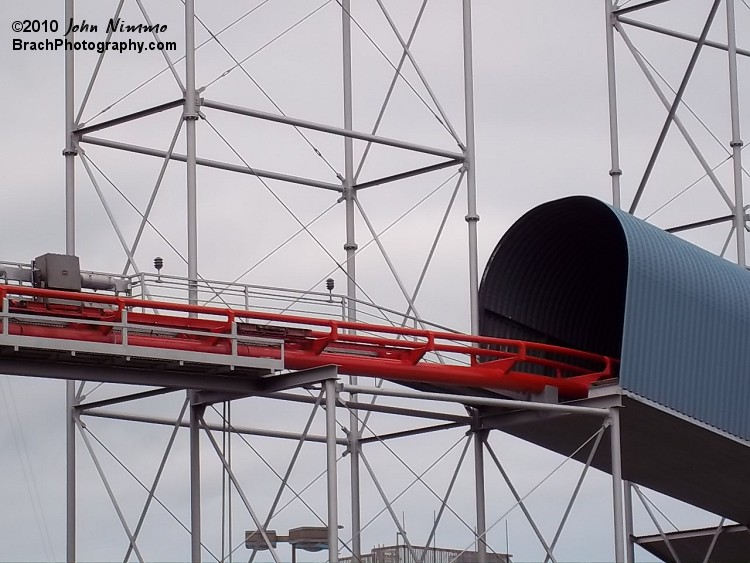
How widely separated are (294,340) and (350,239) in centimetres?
→ 1460

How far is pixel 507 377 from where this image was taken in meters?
46.8

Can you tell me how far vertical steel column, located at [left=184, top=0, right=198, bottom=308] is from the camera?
45.8m

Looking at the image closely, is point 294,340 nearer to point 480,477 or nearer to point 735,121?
point 480,477

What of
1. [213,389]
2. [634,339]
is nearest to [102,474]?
[213,389]

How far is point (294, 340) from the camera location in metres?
42.6

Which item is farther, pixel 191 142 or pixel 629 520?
pixel 629 520

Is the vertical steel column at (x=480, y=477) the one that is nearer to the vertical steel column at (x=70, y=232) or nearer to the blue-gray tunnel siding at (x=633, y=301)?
the blue-gray tunnel siding at (x=633, y=301)

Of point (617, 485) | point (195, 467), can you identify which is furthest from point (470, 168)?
point (195, 467)

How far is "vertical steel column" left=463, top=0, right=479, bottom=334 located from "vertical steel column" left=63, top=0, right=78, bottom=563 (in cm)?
1050

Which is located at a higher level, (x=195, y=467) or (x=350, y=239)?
(x=350, y=239)

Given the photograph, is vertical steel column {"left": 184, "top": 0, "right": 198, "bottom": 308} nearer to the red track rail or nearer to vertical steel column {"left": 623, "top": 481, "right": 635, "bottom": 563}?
the red track rail

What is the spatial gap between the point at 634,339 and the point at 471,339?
3.92m

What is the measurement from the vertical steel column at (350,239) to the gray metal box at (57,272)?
1352 centimetres

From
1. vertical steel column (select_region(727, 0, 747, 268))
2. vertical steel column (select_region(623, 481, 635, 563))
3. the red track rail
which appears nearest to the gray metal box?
the red track rail
